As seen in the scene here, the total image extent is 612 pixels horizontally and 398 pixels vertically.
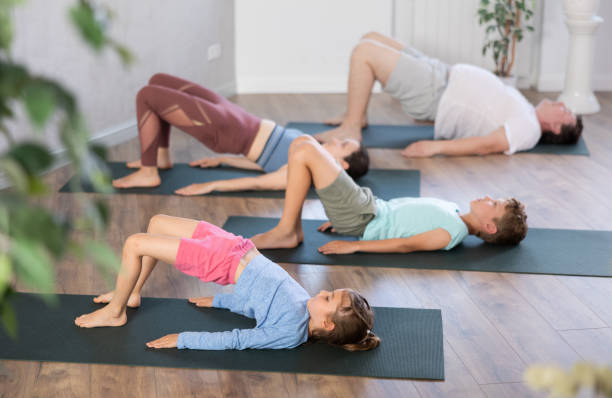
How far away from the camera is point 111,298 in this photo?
86.5 inches

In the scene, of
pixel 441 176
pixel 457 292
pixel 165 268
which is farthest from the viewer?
pixel 441 176

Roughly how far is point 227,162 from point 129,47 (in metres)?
0.85

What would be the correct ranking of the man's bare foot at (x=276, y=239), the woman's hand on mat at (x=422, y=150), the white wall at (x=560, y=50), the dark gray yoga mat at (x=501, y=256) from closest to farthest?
A: the dark gray yoga mat at (x=501, y=256), the man's bare foot at (x=276, y=239), the woman's hand on mat at (x=422, y=150), the white wall at (x=560, y=50)

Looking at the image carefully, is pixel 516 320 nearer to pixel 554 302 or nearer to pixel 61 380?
pixel 554 302

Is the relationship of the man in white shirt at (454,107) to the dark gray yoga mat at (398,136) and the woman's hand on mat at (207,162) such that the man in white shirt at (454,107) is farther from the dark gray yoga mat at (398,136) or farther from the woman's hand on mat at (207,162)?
the woman's hand on mat at (207,162)

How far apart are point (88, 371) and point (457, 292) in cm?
123

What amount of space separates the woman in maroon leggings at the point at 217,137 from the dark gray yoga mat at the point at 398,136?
0.94m

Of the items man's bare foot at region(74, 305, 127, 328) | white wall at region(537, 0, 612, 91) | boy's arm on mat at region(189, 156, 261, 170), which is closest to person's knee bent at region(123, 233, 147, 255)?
man's bare foot at region(74, 305, 127, 328)

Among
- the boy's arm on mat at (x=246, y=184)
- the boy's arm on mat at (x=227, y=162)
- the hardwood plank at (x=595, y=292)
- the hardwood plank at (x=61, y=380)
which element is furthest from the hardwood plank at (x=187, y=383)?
the boy's arm on mat at (x=227, y=162)

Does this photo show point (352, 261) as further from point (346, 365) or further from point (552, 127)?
point (552, 127)

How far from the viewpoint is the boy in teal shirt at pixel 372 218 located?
8.36ft

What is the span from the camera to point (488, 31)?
524cm

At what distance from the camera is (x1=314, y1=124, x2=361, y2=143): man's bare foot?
412 centimetres

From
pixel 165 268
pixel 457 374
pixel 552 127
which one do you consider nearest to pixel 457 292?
pixel 457 374
